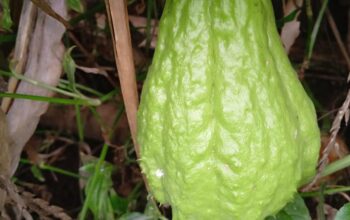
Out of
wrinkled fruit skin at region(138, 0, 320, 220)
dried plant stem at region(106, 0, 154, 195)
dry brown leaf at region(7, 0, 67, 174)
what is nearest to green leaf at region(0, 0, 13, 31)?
dry brown leaf at region(7, 0, 67, 174)

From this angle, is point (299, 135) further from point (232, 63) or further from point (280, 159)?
point (232, 63)

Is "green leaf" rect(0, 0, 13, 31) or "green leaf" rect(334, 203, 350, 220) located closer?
"green leaf" rect(334, 203, 350, 220)

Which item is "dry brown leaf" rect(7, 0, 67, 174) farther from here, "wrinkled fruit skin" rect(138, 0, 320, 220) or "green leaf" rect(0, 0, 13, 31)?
"wrinkled fruit skin" rect(138, 0, 320, 220)

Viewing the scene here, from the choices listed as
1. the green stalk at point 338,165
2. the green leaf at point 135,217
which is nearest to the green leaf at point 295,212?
the green stalk at point 338,165

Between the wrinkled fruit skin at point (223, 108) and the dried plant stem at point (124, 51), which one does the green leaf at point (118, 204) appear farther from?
the wrinkled fruit skin at point (223, 108)

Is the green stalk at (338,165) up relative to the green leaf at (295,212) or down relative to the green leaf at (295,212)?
up

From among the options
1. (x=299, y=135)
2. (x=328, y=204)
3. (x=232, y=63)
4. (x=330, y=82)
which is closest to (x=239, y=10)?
(x=232, y=63)
